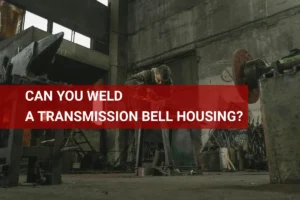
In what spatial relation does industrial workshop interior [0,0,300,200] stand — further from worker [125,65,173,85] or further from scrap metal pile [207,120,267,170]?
worker [125,65,173,85]

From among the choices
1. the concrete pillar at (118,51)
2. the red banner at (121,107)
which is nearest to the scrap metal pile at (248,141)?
the red banner at (121,107)

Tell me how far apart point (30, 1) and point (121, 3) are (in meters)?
3.27

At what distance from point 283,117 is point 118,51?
8.49 meters

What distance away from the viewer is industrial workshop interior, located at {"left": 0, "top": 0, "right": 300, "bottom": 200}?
1761 mm

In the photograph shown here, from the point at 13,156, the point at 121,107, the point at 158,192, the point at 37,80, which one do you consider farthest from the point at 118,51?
the point at 158,192

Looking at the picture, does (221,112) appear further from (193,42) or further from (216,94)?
(193,42)

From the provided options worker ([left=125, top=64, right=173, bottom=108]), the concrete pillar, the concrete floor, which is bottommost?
the concrete floor

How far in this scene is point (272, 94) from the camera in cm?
174

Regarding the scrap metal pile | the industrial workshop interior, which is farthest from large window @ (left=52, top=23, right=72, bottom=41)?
the scrap metal pile

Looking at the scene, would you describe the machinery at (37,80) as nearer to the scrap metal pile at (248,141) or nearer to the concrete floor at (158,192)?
the concrete floor at (158,192)

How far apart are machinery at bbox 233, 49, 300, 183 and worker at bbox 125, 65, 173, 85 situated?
1.84 metres

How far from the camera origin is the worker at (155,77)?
3.58 metres

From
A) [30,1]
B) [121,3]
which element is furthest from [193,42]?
[30,1]

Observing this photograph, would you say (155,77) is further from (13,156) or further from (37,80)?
(13,156)
